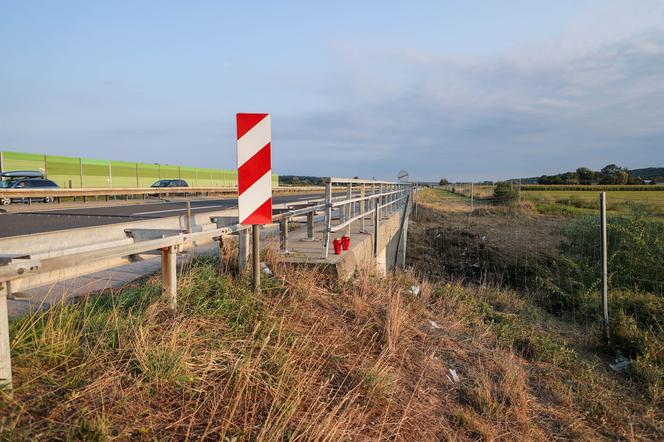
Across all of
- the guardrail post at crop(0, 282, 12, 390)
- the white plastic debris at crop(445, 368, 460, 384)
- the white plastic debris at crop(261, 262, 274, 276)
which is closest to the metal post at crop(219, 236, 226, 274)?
the white plastic debris at crop(261, 262, 274, 276)

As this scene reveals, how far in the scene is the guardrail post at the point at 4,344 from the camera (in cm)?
228

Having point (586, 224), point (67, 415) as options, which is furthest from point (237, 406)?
point (586, 224)

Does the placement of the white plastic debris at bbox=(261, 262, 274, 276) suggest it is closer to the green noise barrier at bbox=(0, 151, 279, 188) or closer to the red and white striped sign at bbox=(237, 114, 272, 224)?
the red and white striped sign at bbox=(237, 114, 272, 224)

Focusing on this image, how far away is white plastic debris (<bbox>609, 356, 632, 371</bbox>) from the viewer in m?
6.02

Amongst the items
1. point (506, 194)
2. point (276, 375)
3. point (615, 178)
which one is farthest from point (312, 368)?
point (615, 178)

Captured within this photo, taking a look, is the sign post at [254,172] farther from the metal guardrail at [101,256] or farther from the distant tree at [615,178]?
the distant tree at [615,178]

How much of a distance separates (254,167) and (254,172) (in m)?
0.05

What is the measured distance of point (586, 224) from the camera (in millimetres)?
14258

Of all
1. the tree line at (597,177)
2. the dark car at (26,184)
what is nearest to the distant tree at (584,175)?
the tree line at (597,177)

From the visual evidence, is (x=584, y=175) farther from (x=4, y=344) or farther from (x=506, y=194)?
(x=4, y=344)

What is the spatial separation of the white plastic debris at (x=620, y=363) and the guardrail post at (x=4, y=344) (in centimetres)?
674

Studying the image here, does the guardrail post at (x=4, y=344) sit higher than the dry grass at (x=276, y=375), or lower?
higher

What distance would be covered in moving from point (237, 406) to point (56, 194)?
72.8 ft

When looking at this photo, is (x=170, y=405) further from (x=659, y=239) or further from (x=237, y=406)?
(x=659, y=239)
